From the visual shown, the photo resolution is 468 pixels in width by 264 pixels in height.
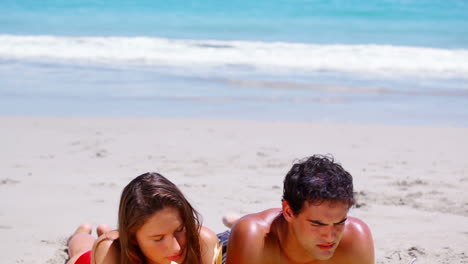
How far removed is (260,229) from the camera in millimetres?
2857

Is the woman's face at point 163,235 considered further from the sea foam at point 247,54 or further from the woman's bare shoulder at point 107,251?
the sea foam at point 247,54

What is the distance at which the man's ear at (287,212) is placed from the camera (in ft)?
8.68

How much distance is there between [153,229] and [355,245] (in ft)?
2.88

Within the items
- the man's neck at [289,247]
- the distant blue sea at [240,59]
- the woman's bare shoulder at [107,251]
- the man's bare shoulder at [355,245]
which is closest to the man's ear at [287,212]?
the man's neck at [289,247]

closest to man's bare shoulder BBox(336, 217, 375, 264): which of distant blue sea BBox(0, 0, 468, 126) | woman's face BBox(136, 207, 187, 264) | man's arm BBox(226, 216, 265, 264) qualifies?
man's arm BBox(226, 216, 265, 264)

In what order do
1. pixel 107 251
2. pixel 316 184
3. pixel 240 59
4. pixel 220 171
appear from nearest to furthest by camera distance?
pixel 316 184, pixel 107 251, pixel 220 171, pixel 240 59

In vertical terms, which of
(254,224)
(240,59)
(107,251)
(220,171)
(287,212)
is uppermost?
(240,59)

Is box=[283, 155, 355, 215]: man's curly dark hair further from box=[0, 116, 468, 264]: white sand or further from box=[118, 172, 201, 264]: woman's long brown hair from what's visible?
box=[0, 116, 468, 264]: white sand

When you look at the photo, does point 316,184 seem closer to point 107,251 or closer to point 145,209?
point 145,209

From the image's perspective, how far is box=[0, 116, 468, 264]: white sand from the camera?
404cm

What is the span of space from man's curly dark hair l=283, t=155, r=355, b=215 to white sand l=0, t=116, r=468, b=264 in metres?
1.35

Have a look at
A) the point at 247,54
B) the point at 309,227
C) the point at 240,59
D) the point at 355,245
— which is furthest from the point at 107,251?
the point at 247,54

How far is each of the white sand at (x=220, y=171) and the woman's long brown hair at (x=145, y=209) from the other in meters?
1.16

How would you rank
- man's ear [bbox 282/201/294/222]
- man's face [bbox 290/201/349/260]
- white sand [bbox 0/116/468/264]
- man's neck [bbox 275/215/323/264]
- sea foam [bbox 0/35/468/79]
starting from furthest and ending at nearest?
sea foam [bbox 0/35/468/79] < white sand [bbox 0/116/468/264] < man's neck [bbox 275/215/323/264] < man's ear [bbox 282/201/294/222] < man's face [bbox 290/201/349/260]
